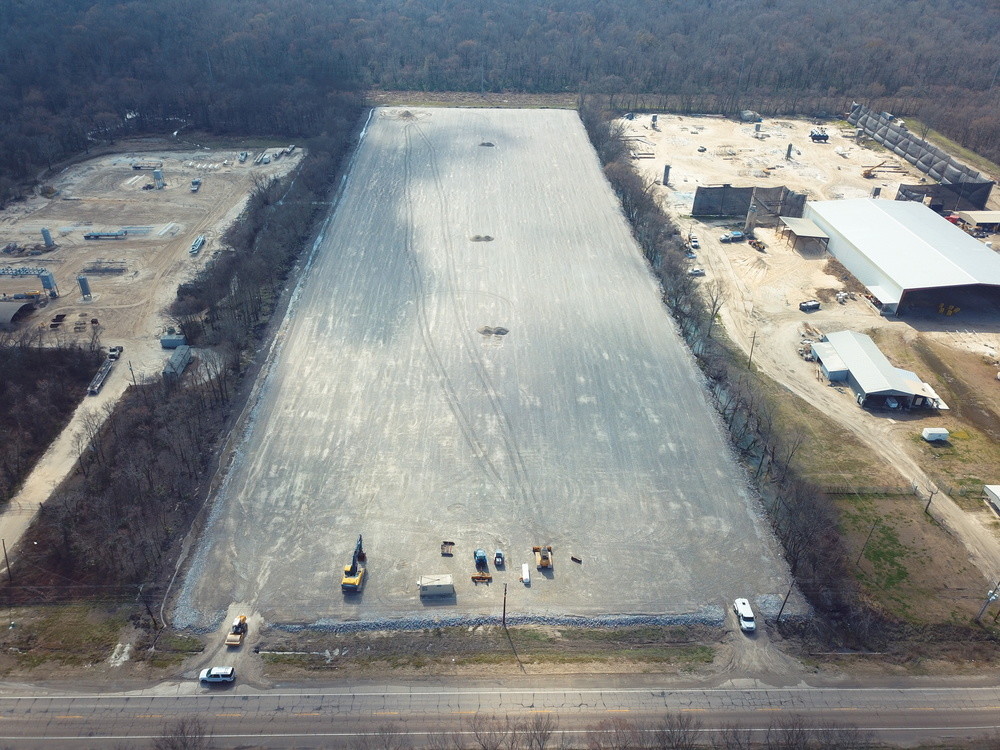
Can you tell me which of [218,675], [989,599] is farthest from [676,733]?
[218,675]

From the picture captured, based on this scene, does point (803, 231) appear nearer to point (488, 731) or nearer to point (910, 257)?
point (910, 257)

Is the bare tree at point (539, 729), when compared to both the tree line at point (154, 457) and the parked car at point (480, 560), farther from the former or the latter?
the tree line at point (154, 457)

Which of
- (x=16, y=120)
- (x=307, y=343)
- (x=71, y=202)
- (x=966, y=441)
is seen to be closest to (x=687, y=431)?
(x=966, y=441)

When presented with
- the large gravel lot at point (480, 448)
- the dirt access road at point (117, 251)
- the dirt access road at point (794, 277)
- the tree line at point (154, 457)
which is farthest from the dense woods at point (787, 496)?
the dirt access road at point (117, 251)

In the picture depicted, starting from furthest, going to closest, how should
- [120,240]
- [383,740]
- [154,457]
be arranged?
[120,240] < [154,457] < [383,740]

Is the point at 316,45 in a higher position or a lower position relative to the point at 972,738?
higher

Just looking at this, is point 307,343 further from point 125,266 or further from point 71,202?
point 71,202

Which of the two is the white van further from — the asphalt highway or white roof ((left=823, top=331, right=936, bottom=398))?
white roof ((left=823, top=331, right=936, bottom=398))
